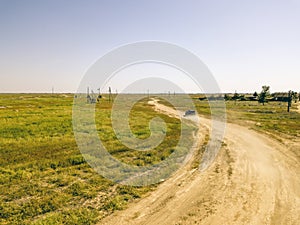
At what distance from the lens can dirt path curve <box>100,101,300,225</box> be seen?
8062 mm

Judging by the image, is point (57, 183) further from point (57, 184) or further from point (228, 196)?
point (228, 196)

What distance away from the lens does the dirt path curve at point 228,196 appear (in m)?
8.06

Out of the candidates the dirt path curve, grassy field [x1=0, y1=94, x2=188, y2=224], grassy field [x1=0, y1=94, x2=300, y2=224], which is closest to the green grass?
the dirt path curve

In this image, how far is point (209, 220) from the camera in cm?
794

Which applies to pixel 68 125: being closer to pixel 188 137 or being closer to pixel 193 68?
pixel 188 137

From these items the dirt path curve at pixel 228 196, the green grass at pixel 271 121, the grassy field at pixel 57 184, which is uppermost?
the green grass at pixel 271 121

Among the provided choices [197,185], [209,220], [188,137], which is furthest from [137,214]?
[188,137]

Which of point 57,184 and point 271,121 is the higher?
point 271,121

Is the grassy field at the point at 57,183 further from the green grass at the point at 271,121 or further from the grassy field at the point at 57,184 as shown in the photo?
the green grass at the point at 271,121

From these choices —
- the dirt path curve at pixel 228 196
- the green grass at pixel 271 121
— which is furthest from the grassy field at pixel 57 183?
the green grass at pixel 271 121

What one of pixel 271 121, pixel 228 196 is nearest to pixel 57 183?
pixel 228 196

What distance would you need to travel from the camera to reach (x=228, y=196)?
9727 millimetres

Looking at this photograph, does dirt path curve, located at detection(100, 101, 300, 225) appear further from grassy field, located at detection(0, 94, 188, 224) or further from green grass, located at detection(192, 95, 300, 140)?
green grass, located at detection(192, 95, 300, 140)

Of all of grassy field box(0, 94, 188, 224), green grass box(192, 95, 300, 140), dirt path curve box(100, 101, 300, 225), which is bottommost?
grassy field box(0, 94, 188, 224)
